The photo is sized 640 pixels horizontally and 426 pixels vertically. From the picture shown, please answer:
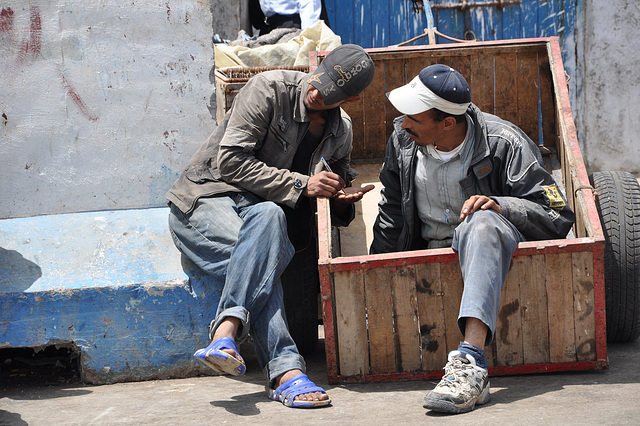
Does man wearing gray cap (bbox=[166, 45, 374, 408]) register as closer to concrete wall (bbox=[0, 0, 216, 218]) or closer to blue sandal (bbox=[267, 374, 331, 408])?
blue sandal (bbox=[267, 374, 331, 408])

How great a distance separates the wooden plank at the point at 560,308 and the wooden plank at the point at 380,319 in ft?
2.26

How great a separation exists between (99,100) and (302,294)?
1793 mm

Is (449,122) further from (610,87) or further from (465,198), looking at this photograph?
(610,87)

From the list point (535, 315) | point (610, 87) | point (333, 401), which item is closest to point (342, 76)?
point (535, 315)

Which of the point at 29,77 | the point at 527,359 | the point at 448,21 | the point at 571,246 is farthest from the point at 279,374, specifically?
the point at 448,21

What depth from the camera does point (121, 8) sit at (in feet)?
15.1

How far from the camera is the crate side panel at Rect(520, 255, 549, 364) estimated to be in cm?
327

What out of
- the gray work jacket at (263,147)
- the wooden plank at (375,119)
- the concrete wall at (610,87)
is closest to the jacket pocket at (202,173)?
the gray work jacket at (263,147)

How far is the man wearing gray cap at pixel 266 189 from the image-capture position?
330 centimetres

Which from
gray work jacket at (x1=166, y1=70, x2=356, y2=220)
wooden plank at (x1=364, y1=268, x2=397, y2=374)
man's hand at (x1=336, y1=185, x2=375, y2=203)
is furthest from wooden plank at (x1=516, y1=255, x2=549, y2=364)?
gray work jacket at (x1=166, y1=70, x2=356, y2=220)

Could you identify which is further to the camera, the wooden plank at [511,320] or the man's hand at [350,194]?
the man's hand at [350,194]

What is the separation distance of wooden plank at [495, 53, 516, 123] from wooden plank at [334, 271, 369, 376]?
2274 millimetres

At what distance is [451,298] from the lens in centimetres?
333

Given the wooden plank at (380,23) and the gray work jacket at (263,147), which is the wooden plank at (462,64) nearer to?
the gray work jacket at (263,147)
